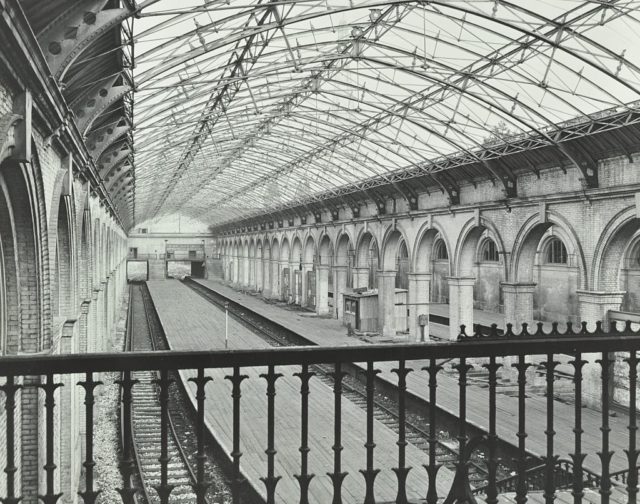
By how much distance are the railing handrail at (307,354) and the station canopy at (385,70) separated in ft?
24.8

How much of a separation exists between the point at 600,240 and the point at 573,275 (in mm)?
13195

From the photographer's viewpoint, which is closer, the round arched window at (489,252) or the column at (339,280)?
the column at (339,280)

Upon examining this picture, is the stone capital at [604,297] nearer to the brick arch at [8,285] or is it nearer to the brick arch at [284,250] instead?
the brick arch at [8,285]

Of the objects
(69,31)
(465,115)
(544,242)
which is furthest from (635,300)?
(69,31)

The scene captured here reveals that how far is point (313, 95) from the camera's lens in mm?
20281

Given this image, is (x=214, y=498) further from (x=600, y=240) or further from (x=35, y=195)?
(x=600, y=240)

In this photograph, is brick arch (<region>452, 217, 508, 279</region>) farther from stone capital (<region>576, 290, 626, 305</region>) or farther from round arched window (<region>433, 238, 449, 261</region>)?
round arched window (<region>433, 238, 449, 261</region>)

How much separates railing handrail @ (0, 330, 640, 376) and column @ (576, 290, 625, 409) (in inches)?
500

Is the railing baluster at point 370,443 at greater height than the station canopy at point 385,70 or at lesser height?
lesser

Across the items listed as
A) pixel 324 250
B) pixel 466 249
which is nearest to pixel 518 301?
pixel 466 249

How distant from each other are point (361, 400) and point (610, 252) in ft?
25.8

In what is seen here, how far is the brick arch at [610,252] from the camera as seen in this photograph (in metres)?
14.4

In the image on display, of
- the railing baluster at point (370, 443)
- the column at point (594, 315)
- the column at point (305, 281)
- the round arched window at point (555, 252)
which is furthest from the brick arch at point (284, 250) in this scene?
the railing baluster at point (370, 443)

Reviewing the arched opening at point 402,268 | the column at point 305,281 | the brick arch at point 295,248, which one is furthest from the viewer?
the arched opening at point 402,268
